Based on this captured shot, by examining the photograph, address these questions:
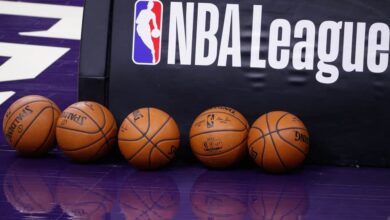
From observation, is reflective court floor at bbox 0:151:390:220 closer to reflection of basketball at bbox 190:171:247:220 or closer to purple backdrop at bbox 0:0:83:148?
reflection of basketball at bbox 190:171:247:220

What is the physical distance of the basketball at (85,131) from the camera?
687 cm

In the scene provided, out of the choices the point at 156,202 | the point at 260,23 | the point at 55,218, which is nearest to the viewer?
the point at 55,218

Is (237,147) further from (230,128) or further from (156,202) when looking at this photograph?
(156,202)

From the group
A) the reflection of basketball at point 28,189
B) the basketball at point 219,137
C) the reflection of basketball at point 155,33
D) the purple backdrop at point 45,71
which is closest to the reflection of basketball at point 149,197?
the basketball at point 219,137

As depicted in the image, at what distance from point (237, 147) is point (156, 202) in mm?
1118

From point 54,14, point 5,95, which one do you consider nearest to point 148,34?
point 5,95

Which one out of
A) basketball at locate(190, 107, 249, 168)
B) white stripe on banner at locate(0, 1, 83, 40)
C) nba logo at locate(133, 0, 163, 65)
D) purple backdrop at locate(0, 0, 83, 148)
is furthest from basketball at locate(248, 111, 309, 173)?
white stripe on banner at locate(0, 1, 83, 40)

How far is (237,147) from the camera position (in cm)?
688

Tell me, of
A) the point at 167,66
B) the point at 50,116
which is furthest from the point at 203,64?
the point at 50,116

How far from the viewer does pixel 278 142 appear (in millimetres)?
6695

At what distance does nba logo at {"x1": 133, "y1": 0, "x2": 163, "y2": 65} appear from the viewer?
7.32m

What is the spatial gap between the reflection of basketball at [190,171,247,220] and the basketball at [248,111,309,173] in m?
0.33

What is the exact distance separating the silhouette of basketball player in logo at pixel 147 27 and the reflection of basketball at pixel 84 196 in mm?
1290

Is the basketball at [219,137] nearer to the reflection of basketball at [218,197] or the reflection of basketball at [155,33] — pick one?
the reflection of basketball at [218,197]
